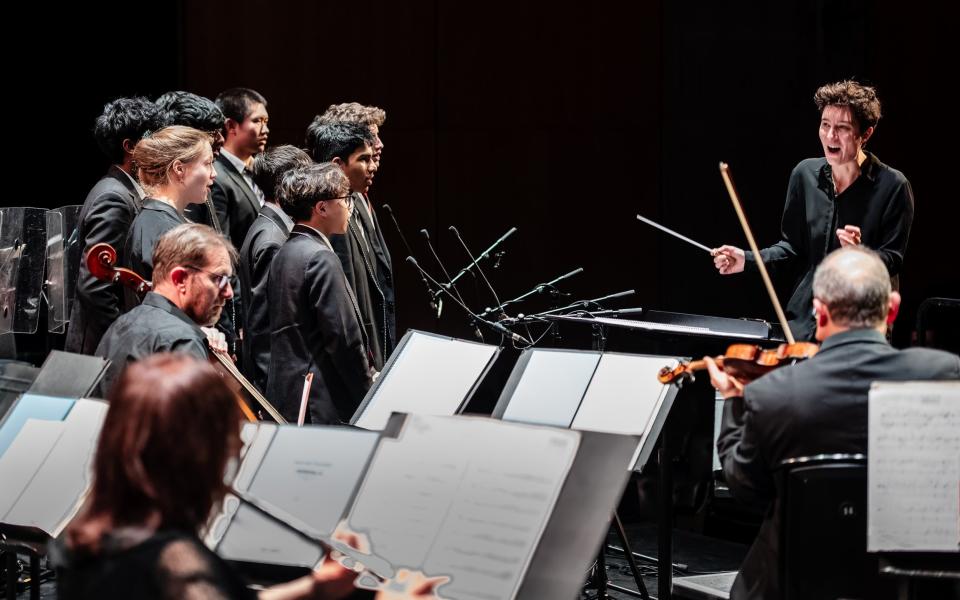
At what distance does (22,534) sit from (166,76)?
3.69 m

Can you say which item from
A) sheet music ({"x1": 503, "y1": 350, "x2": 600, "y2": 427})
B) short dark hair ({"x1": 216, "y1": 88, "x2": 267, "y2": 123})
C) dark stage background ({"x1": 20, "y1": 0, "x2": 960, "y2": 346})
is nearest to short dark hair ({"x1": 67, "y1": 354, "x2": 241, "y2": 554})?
sheet music ({"x1": 503, "y1": 350, "x2": 600, "y2": 427})

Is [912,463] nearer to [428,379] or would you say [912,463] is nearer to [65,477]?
[428,379]

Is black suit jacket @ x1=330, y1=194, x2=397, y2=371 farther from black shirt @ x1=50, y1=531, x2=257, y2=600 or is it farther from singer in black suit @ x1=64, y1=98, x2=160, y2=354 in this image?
black shirt @ x1=50, y1=531, x2=257, y2=600

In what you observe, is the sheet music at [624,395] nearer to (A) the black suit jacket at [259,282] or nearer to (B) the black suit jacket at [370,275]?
(B) the black suit jacket at [370,275]

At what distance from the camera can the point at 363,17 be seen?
6230mm

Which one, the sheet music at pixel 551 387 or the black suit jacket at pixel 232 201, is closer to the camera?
the sheet music at pixel 551 387

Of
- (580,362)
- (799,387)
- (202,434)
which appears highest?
(202,434)

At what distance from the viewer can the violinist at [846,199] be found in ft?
12.9

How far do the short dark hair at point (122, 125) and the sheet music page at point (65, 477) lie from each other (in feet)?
5.23

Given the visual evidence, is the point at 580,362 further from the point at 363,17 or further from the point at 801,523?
the point at 363,17

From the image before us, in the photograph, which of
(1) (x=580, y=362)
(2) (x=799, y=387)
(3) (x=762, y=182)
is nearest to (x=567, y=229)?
(3) (x=762, y=182)

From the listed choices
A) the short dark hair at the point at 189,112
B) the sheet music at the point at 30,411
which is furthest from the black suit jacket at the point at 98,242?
the sheet music at the point at 30,411

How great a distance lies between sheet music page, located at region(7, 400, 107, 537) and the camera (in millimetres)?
2346

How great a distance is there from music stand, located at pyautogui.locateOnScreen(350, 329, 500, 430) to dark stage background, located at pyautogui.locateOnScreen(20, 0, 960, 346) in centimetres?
298
